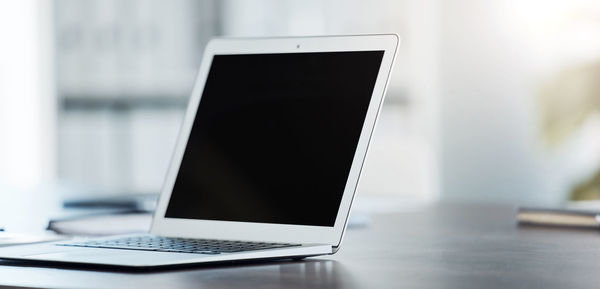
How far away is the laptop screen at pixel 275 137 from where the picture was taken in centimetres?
104

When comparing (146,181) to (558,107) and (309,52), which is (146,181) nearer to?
(558,107)

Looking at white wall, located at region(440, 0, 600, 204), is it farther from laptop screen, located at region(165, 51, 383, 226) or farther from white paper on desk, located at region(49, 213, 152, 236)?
laptop screen, located at region(165, 51, 383, 226)

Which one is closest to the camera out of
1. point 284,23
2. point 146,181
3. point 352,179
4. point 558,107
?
point 352,179

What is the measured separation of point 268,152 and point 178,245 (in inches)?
6.8

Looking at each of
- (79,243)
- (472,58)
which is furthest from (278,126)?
(472,58)

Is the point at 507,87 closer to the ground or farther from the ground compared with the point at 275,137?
farther from the ground

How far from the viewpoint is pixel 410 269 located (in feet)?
2.82

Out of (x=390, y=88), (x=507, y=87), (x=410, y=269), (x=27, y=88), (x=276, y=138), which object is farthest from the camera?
(x=27, y=88)

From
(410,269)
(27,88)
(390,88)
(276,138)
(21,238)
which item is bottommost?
(410,269)

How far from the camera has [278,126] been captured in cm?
111

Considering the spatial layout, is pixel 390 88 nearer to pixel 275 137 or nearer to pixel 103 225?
pixel 103 225

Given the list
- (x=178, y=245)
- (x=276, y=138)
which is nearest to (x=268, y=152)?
(x=276, y=138)

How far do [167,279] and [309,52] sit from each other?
434mm

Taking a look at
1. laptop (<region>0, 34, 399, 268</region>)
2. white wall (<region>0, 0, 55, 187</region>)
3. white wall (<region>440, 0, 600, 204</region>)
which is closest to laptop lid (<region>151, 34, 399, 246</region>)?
laptop (<region>0, 34, 399, 268</region>)
